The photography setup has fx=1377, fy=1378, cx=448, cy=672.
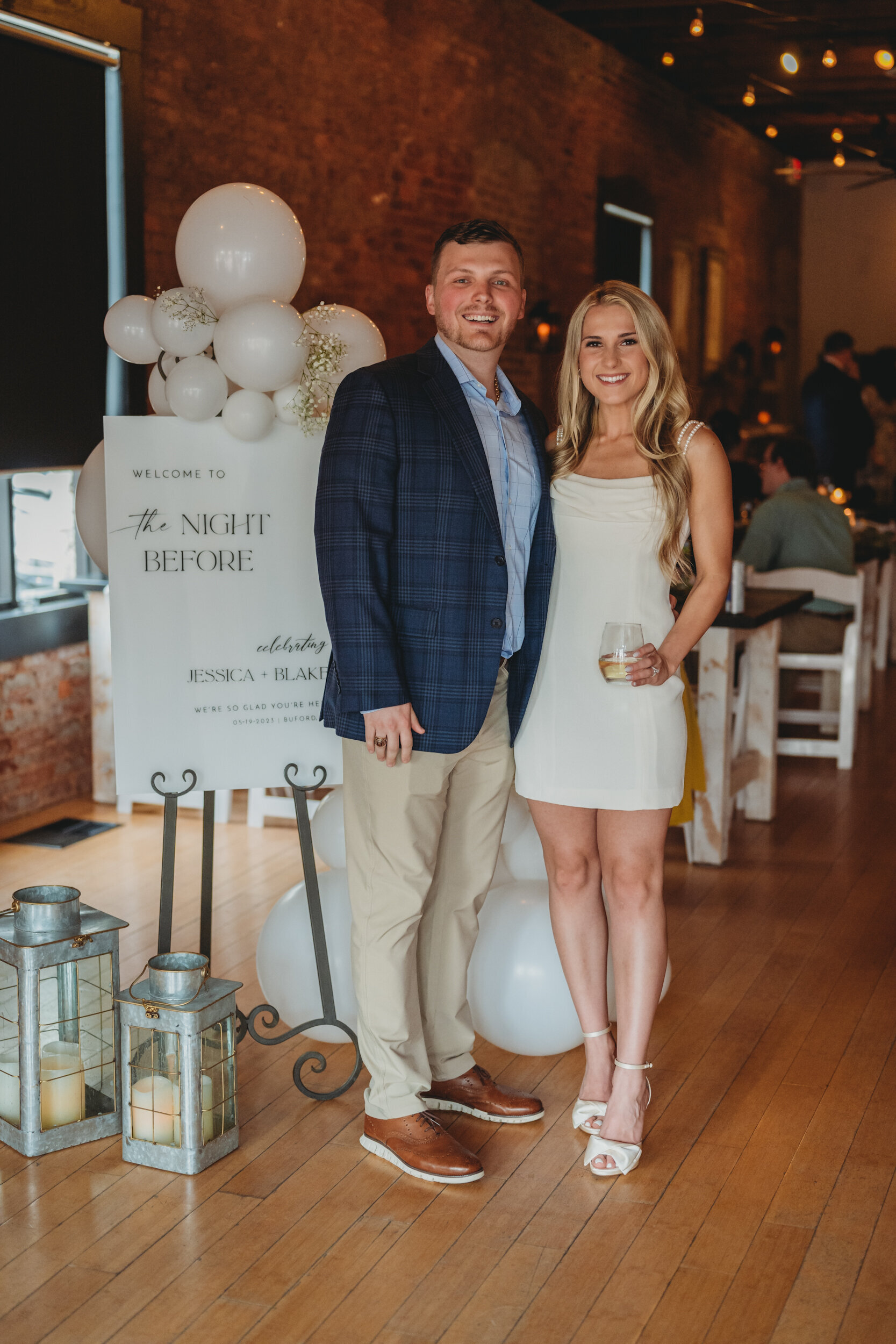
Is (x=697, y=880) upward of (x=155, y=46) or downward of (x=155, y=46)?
downward

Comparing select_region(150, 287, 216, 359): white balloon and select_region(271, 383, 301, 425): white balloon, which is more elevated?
select_region(150, 287, 216, 359): white balloon

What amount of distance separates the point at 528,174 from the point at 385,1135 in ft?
22.4

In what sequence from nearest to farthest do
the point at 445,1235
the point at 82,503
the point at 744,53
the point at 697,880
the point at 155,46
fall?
the point at 445,1235, the point at 82,503, the point at 697,880, the point at 155,46, the point at 744,53

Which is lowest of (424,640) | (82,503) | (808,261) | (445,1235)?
(445,1235)

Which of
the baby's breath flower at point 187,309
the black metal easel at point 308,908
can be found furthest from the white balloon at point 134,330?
the black metal easel at point 308,908

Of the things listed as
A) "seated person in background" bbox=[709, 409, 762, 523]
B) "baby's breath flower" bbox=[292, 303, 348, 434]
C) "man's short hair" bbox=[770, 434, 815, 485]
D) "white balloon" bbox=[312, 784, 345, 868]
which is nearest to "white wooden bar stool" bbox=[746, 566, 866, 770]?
"man's short hair" bbox=[770, 434, 815, 485]

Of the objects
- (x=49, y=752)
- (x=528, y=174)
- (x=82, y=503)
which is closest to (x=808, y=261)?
(x=528, y=174)

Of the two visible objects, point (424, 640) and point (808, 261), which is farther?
point (808, 261)

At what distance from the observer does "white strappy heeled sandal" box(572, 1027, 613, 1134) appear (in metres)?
2.78

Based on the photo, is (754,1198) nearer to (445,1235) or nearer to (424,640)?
(445,1235)

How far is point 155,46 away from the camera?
5.28m

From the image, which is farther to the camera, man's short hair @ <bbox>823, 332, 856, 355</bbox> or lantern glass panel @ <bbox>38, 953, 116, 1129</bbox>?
man's short hair @ <bbox>823, 332, 856, 355</bbox>

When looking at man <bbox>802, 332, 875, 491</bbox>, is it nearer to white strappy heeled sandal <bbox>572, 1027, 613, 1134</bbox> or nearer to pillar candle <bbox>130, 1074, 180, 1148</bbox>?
white strappy heeled sandal <bbox>572, 1027, 613, 1134</bbox>

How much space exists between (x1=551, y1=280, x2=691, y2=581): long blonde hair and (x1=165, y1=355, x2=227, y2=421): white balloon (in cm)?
71
